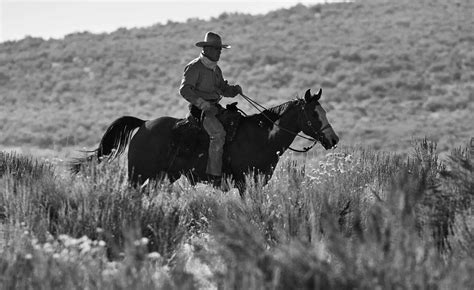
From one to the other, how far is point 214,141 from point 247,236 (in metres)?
5.07

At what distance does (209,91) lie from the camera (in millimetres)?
11039

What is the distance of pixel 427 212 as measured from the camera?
280 inches

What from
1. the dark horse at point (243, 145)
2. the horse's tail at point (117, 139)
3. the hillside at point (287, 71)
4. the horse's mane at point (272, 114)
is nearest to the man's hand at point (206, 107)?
the dark horse at point (243, 145)

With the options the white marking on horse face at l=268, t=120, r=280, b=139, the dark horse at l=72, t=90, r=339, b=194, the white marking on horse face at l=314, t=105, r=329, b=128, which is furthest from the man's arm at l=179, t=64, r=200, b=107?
the white marking on horse face at l=314, t=105, r=329, b=128

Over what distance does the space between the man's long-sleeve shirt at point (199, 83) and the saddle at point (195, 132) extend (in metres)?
0.24

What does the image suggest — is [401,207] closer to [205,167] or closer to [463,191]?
[463,191]

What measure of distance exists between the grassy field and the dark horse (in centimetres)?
36

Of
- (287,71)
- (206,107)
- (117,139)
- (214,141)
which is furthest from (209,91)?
(287,71)

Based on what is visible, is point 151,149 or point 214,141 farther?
point 151,149

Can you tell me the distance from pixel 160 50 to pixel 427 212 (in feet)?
144

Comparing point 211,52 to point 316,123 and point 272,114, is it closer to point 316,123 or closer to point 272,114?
point 272,114

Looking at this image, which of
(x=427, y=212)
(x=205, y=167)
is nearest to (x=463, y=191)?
(x=427, y=212)

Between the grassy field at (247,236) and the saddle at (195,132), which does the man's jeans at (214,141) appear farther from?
the grassy field at (247,236)

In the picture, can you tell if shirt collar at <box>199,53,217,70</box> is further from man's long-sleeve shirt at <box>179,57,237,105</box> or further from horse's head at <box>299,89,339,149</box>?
horse's head at <box>299,89,339,149</box>
